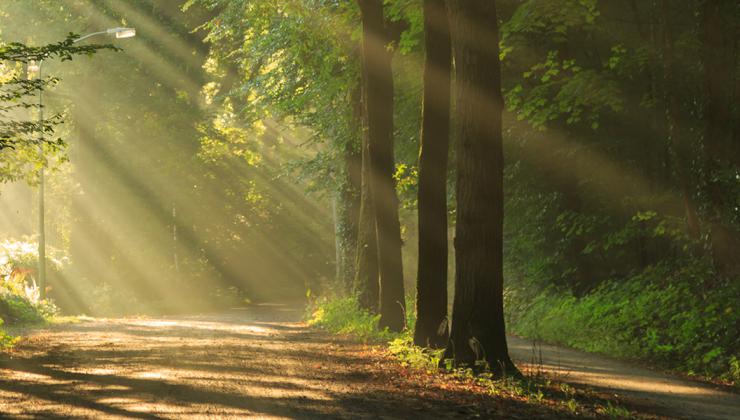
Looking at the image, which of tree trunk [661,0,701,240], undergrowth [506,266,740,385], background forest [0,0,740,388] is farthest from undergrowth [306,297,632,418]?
tree trunk [661,0,701,240]

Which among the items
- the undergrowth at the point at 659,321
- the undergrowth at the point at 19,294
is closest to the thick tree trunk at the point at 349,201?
the undergrowth at the point at 659,321

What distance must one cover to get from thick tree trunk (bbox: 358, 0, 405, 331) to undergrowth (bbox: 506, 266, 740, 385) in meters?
3.22

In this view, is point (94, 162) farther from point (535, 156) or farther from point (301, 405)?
point (301, 405)

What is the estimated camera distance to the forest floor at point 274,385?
1038 centimetres

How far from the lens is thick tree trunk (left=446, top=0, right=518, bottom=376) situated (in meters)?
13.2

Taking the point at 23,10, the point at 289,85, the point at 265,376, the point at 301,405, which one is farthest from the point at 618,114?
the point at 23,10

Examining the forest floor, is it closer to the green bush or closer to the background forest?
the green bush

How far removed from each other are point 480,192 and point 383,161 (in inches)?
309

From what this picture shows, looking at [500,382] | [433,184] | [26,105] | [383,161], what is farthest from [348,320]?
[500,382]

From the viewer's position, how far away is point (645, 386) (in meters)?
13.4

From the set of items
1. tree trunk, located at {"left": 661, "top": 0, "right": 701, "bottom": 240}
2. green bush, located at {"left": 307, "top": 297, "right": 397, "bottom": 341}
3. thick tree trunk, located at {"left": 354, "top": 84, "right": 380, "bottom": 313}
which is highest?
tree trunk, located at {"left": 661, "top": 0, "right": 701, "bottom": 240}

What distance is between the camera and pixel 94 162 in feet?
156

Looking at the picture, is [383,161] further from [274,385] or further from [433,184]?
[274,385]

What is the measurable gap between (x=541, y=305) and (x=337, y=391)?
1611 centimetres
